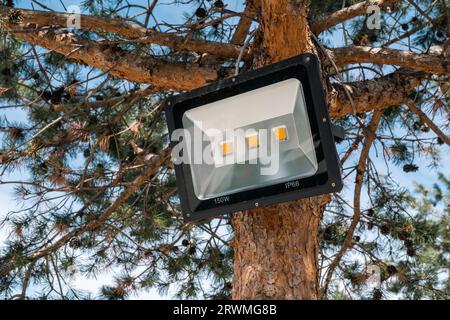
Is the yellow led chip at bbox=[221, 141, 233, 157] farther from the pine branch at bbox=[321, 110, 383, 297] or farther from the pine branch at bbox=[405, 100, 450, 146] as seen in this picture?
the pine branch at bbox=[321, 110, 383, 297]

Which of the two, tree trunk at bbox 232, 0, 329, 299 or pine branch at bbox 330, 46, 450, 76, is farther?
pine branch at bbox 330, 46, 450, 76

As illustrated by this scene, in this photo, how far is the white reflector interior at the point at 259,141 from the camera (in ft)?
5.93

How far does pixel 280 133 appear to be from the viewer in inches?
72.3

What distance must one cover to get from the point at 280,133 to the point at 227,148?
15cm

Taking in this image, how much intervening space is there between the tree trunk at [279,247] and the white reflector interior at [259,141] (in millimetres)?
224

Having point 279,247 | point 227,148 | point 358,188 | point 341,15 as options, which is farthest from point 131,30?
point 358,188

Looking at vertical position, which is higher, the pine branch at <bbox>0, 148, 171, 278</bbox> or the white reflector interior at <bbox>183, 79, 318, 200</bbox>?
the pine branch at <bbox>0, 148, 171, 278</bbox>

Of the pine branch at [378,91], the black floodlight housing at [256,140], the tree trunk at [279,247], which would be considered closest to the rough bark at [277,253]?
the tree trunk at [279,247]

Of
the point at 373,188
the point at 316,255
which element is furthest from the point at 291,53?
the point at 373,188

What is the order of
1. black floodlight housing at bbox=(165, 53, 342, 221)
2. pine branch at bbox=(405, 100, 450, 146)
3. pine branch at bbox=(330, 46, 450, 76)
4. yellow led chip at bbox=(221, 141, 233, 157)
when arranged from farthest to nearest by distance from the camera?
pine branch at bbox=(405, 100, 450, 146) → pine branch at bbox=(330, 46, 450, 76) → yellow led chip at bbox=(221, 141, 233, 157) → black floodlight housing at bbox=(165, 53, 342, 221)

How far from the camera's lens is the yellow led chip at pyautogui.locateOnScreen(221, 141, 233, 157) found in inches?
74.3

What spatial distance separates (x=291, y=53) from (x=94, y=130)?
110 centimetres

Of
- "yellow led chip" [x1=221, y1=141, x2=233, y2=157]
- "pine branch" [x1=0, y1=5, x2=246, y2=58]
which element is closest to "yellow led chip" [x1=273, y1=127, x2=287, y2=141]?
"yellow led chip" [x1=221, y1=141, x2=233, y2=157]

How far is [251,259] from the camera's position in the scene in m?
2.04
